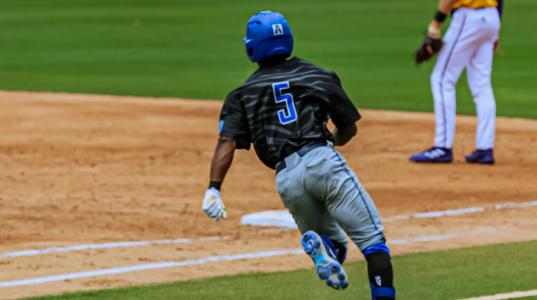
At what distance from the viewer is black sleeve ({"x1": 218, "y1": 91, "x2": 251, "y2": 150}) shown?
7176 mm

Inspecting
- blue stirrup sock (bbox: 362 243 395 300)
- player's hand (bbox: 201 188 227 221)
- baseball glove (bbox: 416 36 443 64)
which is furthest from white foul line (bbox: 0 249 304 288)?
baseball glove (bbox: 416 36 443 64)

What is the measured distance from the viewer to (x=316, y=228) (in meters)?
7.37

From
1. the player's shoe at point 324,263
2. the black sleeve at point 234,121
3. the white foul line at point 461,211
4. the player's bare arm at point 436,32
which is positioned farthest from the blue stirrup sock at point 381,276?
the player's bare arm at point 436,32

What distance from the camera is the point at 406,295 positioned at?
8062 mm

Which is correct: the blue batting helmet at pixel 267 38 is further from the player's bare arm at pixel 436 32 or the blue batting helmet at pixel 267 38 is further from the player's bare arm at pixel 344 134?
the player's bare arm at pixel 436 32

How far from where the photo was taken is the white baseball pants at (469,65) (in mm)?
13219

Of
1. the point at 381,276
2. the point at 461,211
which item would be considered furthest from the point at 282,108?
the point at 461,211

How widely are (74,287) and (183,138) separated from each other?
24.7 feet

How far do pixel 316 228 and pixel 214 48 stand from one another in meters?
21.3

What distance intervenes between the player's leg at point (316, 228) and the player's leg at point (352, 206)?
9 cm

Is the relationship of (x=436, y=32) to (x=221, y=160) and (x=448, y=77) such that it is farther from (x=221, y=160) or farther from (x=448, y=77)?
(x=221, y=160)

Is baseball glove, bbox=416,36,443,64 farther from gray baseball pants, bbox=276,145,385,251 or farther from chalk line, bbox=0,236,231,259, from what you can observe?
gray baseball pants, bbox=276,145,385,251

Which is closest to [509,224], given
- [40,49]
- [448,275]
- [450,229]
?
[450,229]

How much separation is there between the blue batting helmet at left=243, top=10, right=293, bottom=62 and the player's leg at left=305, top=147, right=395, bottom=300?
64 cm
